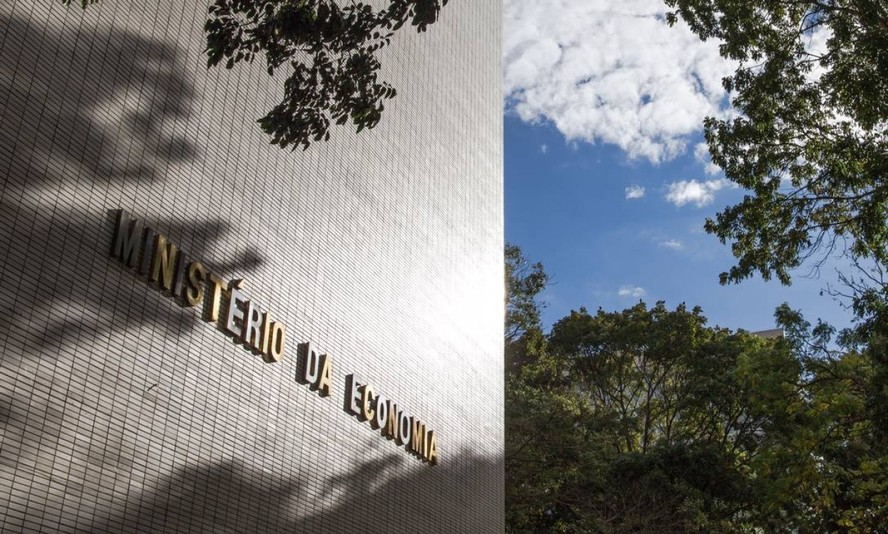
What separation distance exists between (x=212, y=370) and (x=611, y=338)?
16614 mm

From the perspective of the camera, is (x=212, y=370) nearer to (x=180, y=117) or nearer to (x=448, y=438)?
(x=180, y=117)

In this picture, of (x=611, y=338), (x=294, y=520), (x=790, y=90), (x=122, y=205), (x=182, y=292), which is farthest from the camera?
(x=611, y=338)

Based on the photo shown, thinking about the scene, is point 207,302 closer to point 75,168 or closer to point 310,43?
point 75,168

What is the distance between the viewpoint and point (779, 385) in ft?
48.0

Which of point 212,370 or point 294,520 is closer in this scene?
point 212,370

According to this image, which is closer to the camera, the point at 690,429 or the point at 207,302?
the point at 207,302

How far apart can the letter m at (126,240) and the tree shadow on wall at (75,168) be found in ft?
0.18

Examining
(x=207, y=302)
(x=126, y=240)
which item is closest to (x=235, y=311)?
(x=207, y=302)

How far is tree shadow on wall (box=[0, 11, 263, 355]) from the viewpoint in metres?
5.32

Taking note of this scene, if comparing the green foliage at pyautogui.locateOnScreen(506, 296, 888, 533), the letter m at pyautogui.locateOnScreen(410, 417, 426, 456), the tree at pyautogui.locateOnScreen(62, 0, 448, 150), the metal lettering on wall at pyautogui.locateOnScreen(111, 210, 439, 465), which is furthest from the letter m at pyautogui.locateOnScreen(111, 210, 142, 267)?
the green foliage at pyautogui.locateOnScreen(506, 296, 888, 533)

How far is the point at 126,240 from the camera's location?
6.04 meters

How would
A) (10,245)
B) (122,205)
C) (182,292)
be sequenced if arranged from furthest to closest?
(182,292) < (122,205) < (10,245)

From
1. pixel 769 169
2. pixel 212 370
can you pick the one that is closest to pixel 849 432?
pixel 769 169

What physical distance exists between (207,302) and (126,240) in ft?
3.06
